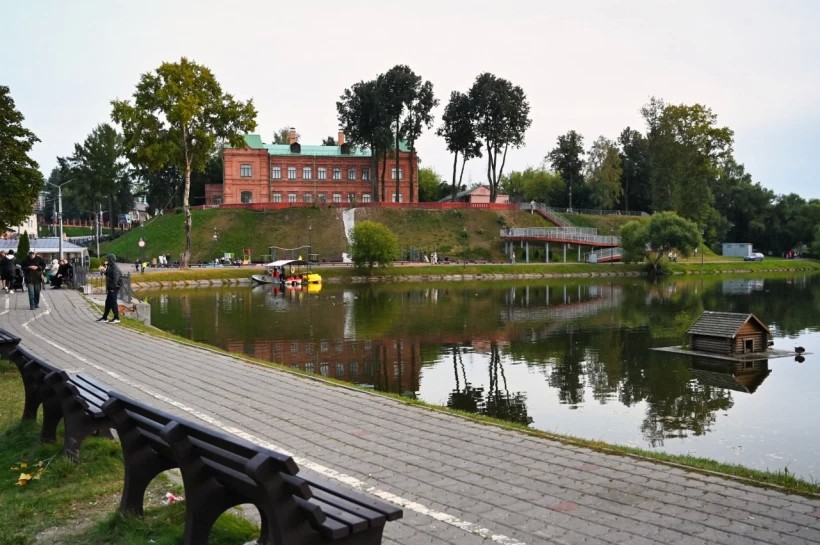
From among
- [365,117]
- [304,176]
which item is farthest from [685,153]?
[304,176]

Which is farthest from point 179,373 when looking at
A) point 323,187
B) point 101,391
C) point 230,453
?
point 323,187

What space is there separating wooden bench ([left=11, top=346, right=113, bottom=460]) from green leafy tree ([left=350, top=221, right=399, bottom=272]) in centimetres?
5450

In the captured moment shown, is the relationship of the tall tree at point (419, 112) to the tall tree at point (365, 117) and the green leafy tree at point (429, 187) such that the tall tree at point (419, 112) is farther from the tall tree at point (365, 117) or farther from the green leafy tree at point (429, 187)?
the green leafy tree at point (429, 187)

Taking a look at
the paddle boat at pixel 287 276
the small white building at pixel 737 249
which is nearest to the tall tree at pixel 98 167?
the paddle boat at pixel 287 276

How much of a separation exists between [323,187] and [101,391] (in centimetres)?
8320

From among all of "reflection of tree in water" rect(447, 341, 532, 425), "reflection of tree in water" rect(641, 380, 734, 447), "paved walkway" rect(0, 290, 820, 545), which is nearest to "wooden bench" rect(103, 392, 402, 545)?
"paved walkway" rect(0, 290, 820, 545)

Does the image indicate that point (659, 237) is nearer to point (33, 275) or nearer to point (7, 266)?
point (7, 266)

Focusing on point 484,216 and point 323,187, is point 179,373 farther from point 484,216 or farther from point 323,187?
point 323,187

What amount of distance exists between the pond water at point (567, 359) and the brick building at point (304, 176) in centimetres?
4562

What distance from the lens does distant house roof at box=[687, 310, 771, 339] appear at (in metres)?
21.2

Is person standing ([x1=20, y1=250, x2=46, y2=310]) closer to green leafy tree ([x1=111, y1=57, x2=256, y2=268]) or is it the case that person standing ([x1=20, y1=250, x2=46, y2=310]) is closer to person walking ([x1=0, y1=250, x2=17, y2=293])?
person walking ([x1=0, y1=250, x2=17, y2=293])

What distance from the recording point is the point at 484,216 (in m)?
82.9

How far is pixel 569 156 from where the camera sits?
9762cm

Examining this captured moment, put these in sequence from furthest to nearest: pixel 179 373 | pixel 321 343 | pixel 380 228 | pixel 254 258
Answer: pixel 254 258
pixel 380 228
pixel 321 343
pixel 179 373
